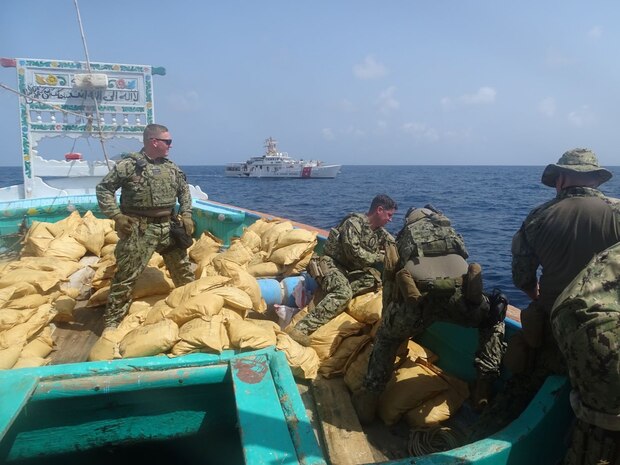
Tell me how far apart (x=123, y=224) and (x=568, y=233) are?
339cm

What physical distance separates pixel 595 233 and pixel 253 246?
428 centimetres

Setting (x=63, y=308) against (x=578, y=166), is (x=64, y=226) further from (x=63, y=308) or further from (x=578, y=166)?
(x=578, y=166)

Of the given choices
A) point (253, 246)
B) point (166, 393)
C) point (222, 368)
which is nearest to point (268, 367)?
point (222, 368)

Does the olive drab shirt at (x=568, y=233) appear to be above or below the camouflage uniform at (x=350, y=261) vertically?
above

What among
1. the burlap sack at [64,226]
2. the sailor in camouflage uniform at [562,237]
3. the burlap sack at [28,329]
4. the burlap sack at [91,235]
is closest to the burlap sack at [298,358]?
the sailor in camouflage uniform at [562,237]

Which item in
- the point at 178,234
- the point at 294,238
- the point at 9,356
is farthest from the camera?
the point at 294,238

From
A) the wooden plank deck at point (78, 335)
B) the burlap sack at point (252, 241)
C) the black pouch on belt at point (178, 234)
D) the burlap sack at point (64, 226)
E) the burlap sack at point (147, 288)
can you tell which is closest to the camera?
the wooden plank deck at point (78, 335)

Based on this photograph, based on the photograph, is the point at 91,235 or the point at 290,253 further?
the point at 91,235

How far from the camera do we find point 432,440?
261 centimetres

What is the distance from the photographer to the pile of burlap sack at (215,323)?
2828mm

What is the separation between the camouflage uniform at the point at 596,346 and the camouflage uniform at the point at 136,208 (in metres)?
3.46

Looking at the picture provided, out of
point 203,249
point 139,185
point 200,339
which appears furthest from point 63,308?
point 203,249

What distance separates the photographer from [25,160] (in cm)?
930

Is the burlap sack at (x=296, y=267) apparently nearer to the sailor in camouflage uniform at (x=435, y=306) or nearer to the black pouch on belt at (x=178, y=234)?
the black pouch on belt at (x=178, y=234)
